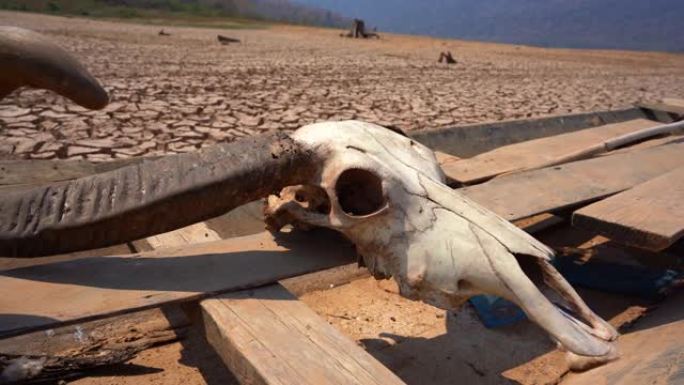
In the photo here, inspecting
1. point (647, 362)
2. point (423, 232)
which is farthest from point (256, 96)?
point (647, 362)

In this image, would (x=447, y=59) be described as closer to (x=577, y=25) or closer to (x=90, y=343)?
(x=90, y=343)

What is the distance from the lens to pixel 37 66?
146 cm

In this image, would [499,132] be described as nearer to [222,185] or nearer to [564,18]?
A: [222,185]

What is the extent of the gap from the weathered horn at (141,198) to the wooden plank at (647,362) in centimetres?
114

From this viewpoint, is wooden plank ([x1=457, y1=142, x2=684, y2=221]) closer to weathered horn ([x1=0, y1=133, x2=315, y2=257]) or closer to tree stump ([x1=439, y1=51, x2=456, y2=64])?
weathered horn ([x1=0, y1=133, x2=315, y2=257])

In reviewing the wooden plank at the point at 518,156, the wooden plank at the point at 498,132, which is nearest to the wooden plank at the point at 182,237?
the wooden plank at the point at 518,156

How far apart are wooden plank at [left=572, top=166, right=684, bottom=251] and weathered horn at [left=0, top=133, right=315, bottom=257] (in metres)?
1.28

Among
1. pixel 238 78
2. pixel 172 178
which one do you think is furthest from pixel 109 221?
pixel 238 78

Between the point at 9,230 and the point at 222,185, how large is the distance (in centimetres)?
63

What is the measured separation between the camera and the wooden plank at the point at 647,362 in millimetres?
1666

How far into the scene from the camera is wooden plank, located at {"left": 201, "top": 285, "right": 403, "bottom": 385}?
1.45 m

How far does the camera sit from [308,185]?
193 cm

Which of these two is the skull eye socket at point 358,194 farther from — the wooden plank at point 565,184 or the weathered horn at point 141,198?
the wooden plank at point 565,184

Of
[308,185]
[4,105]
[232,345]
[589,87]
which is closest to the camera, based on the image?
[232,345]
